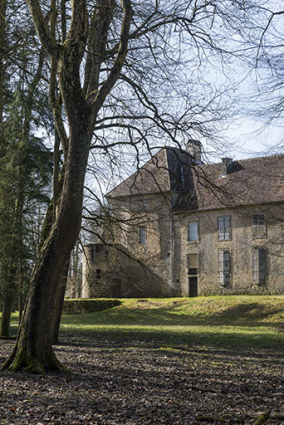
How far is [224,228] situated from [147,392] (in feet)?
103

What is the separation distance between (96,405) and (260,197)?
31.4m

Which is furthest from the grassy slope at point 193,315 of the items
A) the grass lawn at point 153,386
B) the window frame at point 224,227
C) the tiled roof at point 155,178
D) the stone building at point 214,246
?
the grass lawn at point 153,386

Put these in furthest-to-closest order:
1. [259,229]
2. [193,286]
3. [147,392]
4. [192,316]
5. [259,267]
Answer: [193,286], [259,229], [259,267], [192,316], [147,392]

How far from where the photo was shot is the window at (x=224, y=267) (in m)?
37.4

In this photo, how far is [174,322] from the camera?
26.8 m

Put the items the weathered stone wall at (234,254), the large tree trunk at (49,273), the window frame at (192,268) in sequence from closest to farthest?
1. the large tree trunk at (49,273)
2. the weathered stone wall at (234,254)
3. the window frame at (192,268)

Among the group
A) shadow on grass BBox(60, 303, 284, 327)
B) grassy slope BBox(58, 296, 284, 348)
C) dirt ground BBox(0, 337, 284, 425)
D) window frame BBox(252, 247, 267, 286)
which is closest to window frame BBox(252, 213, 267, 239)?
window frame BBox(252, 247, 267, 286)

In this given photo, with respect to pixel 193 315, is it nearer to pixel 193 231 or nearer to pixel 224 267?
pixel 224 267

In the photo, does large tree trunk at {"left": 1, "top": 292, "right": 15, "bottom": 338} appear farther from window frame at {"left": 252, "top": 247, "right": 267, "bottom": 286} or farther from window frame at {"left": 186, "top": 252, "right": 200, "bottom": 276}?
window frame at {"left": 186, "top": 252, "right": 200, "bottom": 276}

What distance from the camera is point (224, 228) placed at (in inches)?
1487

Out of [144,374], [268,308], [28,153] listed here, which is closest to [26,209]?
[28,153]

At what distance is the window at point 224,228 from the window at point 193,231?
2055mm

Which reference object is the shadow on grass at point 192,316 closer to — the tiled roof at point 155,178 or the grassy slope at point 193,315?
the grassy slope at point 193,315

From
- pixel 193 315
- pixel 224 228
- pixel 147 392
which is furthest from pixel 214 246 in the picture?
pixel 147 392
